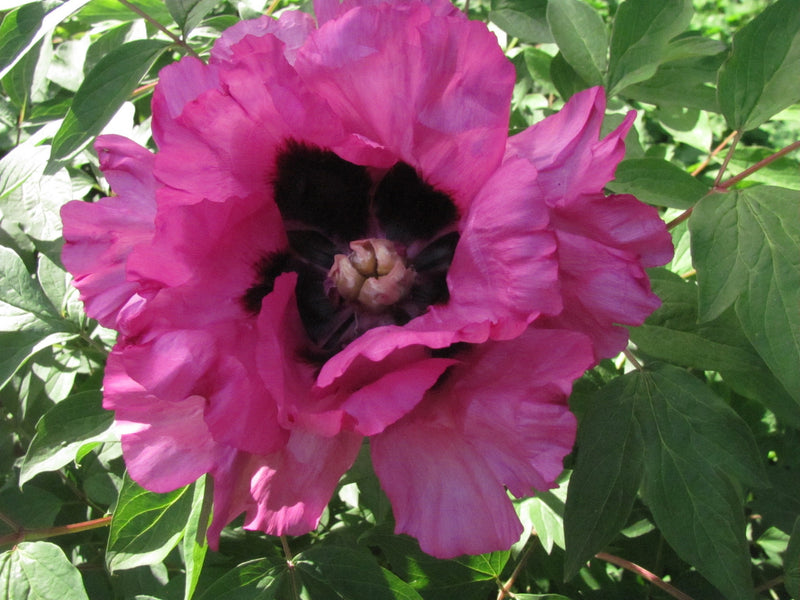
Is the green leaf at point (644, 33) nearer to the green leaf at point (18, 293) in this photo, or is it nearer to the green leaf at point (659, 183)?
the green leaf at point (659, 183)

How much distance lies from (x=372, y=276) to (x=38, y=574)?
0.65 meters

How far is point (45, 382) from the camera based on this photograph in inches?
55.1

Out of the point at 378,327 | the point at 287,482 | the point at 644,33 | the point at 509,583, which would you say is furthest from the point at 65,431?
the point at 644,33

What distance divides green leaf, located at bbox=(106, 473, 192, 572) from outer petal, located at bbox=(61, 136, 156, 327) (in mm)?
287

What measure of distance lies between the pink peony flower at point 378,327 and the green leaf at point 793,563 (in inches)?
21.3

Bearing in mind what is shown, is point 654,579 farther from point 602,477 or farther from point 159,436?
point 159,436

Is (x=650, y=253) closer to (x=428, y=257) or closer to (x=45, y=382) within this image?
(x=428, y=257)

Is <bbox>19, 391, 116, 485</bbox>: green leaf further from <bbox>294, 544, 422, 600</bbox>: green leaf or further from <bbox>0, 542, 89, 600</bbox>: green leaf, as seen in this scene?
<bbox>294, 544, 422, 600</bbox>: green leaf

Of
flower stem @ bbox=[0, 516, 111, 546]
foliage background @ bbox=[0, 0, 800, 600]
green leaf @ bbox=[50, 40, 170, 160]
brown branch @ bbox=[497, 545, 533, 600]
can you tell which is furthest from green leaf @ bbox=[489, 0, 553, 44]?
flower stem @ bbox=[0, 516, 111, 546]

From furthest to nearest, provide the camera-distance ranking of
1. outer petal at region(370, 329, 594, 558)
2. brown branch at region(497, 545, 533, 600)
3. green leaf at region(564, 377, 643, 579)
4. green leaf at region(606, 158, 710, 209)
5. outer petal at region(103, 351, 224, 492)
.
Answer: brown branch at region(497, 545, 533, 600) → green leaf at region(606, 158, 710, 209) → green leaf at region(564, 377, 643, 579) → outer petal at region(103, 351, 224, 492) → outer petal at region(370, 329, 594, 558)

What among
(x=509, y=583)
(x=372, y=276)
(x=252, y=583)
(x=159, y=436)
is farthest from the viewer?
(x=509, y=583)

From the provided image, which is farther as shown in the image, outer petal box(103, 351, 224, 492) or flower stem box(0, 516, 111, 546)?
flower stem box(0, 516, 111, 546)

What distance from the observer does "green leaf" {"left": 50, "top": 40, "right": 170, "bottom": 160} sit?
1058 mm

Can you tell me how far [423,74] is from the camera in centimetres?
79
